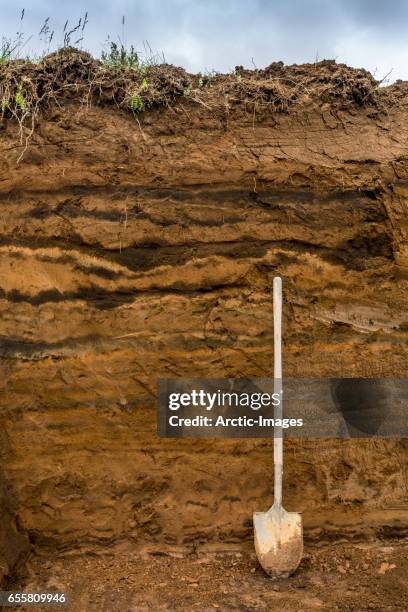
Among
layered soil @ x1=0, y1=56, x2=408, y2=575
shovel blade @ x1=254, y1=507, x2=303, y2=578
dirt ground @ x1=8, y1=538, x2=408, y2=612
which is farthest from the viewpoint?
layered soil @ x1=0, y1=56, x2=408, y2=575

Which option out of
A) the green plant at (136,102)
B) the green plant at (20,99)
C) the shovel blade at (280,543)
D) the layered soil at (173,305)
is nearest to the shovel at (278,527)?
the shovel blade at (280,543)

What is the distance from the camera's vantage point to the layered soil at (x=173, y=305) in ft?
10.5

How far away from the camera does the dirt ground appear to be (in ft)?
9.41

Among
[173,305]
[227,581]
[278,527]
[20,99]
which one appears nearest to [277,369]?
[173,305]

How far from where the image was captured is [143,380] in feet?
10.6

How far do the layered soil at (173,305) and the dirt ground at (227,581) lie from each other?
0.09m

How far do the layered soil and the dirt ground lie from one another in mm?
85

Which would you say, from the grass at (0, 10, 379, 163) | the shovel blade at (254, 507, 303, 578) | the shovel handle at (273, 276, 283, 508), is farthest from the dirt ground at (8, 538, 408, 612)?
the grass at (0, 10, 379, 163)

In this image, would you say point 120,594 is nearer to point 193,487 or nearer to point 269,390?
point 193,487

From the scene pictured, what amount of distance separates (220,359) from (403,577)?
4.40 feet

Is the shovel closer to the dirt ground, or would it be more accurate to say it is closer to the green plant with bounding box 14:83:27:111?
the dirt ground

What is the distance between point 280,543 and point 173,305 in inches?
49.9

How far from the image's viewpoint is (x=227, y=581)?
305 cm

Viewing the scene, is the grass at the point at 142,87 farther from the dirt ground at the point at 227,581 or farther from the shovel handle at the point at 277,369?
the dirt ground at the point at 227,581
